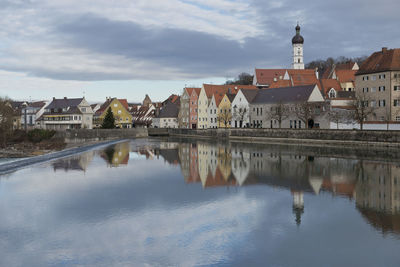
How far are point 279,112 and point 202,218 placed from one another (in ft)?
164

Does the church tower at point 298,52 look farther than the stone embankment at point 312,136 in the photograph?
Yes

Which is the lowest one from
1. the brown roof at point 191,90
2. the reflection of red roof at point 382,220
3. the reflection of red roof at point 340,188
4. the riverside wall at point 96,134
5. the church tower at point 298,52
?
the reflection of red roof at point 382,220

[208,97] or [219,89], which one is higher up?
[219,89]

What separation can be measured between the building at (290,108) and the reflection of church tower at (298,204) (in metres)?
38.7

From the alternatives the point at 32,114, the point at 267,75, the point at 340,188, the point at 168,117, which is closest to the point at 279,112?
the point at 340,188

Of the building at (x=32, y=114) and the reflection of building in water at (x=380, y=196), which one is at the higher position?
the building at (x=32, y=114)

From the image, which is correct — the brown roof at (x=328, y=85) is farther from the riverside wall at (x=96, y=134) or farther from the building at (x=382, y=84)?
the riverside wall at (x=96, y=134)

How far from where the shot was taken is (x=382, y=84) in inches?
2232

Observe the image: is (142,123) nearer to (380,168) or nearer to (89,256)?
(380,168)

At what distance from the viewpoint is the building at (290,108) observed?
58.4 m

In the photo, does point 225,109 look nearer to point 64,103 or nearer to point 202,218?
point 64,103

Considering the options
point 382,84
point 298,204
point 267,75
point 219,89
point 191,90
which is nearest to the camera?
point 298,204

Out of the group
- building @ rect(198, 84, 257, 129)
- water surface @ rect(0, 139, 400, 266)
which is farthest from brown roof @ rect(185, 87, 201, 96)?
water surface @ rect(0, 139, 400, 266)

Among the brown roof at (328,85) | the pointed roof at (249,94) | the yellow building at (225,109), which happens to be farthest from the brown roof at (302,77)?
the yellow building at (225,109)
